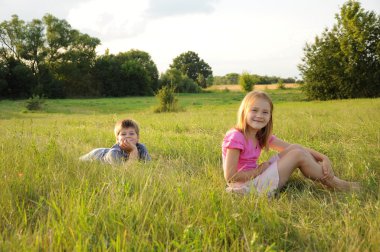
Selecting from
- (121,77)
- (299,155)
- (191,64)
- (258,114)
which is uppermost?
(191,64)

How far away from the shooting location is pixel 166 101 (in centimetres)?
1814

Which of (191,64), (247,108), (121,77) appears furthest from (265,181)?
(191,64)

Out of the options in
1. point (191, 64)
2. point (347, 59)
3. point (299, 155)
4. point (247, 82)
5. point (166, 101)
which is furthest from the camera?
point (191, 64)

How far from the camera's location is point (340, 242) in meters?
1.95

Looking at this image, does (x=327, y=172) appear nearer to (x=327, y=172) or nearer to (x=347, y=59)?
(x=327, y=172)

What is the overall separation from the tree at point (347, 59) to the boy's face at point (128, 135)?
26.0 m

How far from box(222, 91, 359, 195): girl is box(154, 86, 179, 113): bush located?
1428 cm

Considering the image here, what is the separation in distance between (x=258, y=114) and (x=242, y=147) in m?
0.41

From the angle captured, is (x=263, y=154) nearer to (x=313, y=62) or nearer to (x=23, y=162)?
(x=23, y=162)

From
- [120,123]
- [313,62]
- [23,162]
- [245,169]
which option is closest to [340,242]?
[245,169]

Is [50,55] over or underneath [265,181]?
over

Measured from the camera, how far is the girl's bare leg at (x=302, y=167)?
3.46 meters

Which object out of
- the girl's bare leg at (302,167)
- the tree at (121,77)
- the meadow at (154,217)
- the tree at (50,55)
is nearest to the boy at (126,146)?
the meadow at (154,217)

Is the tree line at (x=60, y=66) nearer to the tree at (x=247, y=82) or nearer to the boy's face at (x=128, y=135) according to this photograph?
the tree at (x=247, y=82)
